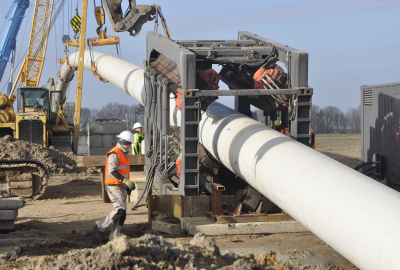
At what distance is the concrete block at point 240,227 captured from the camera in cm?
803

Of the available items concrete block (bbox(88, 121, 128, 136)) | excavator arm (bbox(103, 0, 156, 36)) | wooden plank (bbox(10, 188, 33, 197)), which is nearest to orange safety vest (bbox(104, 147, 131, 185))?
excavator arm (bbox(103, 0, 156, 36))

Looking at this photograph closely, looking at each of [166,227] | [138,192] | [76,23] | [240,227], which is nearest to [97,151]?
[76,23]

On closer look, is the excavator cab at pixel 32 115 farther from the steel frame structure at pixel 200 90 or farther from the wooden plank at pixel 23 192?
the steel frame structure at pixel 200 90

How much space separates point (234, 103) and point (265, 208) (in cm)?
324

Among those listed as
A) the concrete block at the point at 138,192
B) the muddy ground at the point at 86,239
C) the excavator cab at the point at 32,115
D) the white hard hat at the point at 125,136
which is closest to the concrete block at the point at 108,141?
the excavator cab at the point at 32,115

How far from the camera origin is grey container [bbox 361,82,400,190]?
34.6 ft

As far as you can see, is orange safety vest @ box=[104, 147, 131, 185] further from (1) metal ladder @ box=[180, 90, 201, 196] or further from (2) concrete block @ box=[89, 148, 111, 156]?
(2) concrete block @ box=[89, 148, 111, 156]

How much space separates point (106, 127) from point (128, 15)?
13.8 m

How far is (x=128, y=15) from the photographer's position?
10234mm

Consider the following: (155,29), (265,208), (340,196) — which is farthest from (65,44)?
(340,196)

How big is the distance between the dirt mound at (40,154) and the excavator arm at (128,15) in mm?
9786

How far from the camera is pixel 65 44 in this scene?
2384cm

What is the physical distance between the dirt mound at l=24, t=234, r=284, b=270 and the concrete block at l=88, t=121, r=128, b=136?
1810 cm

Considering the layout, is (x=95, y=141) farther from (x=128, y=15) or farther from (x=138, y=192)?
(x=128, y=15)
